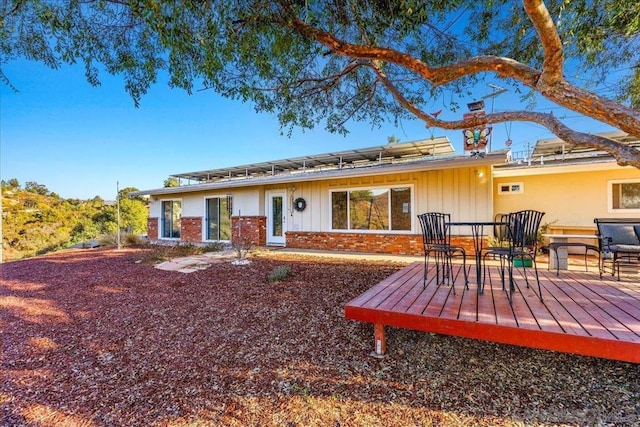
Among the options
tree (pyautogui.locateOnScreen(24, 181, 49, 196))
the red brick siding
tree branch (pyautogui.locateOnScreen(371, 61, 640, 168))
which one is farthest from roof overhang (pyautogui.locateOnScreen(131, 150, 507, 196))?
tree (pyautogui.locateOnScreen(24, 181, 49, 196))

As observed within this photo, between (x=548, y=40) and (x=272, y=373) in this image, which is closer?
(x=272, y=373)

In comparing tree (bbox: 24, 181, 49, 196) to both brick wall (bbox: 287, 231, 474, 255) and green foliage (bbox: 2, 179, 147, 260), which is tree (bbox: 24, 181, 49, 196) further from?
brick wall (bbox: 287, 231, 474, 255)

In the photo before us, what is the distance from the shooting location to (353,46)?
13.9 feet

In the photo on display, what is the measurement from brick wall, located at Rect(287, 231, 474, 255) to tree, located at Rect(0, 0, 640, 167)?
385 centimetres

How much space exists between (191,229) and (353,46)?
37.7 ft

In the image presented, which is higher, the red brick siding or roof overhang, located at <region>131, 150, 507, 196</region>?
roof overhang, located at <region>131, 150, 507, 196</region>

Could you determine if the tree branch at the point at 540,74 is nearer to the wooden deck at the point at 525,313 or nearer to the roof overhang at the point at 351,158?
the wooden deck at the point at 525,313

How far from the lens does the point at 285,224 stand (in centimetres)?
1110

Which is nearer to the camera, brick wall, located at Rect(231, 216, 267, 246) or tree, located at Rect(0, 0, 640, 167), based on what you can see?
tree, located at Rect(0, 0, 640, 167)

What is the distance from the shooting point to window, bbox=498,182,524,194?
957 cm

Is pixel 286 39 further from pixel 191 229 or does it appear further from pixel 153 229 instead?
pixel 153 229

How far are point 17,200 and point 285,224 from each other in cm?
2396

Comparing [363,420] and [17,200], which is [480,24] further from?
[17,200]

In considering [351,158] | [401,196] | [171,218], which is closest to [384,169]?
[401,196]
